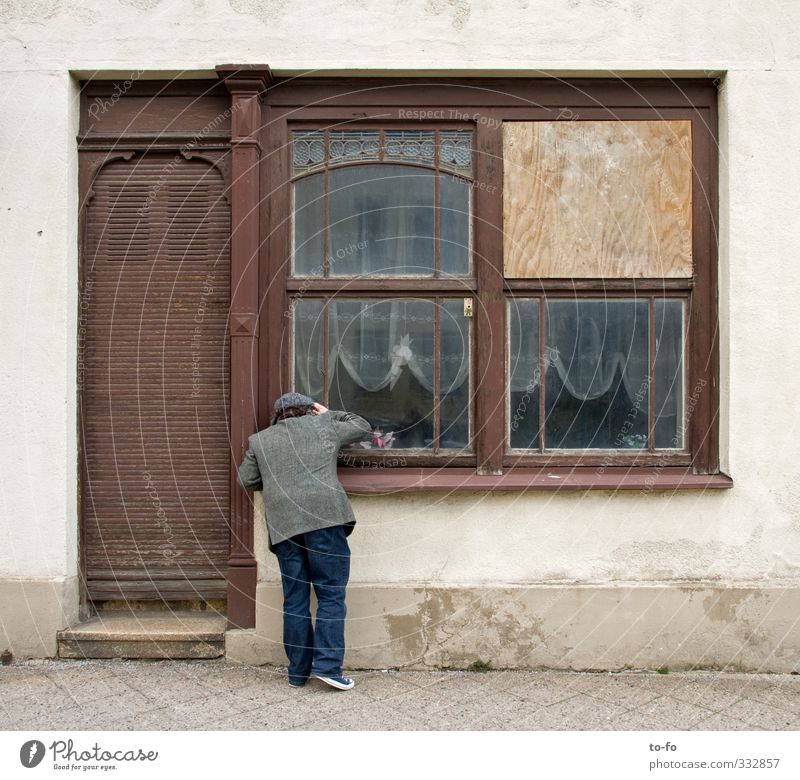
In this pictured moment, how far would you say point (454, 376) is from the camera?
5.43 m

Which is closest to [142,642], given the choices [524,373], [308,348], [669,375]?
[308,348]

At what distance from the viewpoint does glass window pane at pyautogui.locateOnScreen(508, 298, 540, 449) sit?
5406 millimetres

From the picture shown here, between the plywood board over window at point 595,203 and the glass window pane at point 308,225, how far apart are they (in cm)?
117

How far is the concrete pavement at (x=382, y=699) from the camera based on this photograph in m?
4.39

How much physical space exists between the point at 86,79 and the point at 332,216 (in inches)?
69.0

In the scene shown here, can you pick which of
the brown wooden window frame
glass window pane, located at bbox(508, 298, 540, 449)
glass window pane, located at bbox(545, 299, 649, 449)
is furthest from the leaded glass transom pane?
glass window pane, located at bbox(545, 299, 649, 449)

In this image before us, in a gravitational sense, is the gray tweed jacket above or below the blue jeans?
above

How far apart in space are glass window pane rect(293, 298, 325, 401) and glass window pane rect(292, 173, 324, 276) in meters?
0.23

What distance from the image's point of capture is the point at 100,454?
5500 millimetres

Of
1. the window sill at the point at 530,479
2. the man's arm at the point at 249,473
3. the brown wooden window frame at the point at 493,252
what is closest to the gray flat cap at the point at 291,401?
the man's arm at the point at 249,473

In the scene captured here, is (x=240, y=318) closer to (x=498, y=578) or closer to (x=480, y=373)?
(x=480, y=373)

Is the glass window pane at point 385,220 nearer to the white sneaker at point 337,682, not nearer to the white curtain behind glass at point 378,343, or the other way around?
the white curtain behind glass at point 378,343

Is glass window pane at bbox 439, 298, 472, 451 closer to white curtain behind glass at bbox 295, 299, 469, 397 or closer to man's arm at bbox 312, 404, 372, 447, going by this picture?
white curtain behind glass at bbox 295, 299, 469, 397

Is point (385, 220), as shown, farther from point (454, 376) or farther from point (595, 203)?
point (595, 203)
